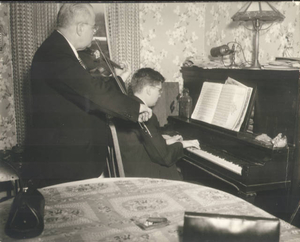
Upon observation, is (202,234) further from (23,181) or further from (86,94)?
(86,94)

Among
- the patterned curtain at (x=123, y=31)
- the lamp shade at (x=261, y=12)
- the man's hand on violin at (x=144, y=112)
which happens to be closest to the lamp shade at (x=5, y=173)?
the man's hand on violin at (x=144, y=112)

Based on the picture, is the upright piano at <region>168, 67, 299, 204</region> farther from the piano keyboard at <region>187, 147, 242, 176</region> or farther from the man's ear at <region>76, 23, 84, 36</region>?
the man's ear at <region>76, 23, 84, 36</region>

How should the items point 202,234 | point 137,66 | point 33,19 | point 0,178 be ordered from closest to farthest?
1. point 202,234
2. point 0,178
3. point 33,19
4. point 137,66

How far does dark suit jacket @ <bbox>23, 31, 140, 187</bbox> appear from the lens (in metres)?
1.88

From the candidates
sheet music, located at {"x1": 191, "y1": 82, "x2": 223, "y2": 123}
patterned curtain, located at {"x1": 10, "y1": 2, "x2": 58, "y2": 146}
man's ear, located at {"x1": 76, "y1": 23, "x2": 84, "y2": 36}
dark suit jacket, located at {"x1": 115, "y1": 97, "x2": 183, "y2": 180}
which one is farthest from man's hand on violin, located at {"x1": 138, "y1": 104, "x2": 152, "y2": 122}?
patterned curtain, located at {"x1": 10, "y1": 2, "x2": 58, "y2": 146}

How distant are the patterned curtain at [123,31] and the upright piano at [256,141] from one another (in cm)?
109

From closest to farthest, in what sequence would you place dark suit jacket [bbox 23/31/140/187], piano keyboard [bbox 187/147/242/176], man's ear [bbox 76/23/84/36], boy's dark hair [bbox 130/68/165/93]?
1. dark suit jacket [bbox 23/31/140/187]
2. man's ear [bbox 76/23/84/36]
3. piano keyboard [bbox 187/147/242/176]
4. boy's dark hair [bbox 130/68/165/93]

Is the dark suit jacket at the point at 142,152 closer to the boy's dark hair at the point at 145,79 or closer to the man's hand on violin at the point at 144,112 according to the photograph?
the boy's dark hair at the point at 145,79

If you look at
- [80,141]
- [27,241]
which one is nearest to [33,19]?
[80,141]

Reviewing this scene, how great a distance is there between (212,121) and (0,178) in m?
1.89

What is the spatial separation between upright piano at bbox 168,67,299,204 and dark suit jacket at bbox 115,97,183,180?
41 cm

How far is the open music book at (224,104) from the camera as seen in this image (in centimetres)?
261

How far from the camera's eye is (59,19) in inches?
80.8

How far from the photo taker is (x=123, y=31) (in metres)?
3.59
